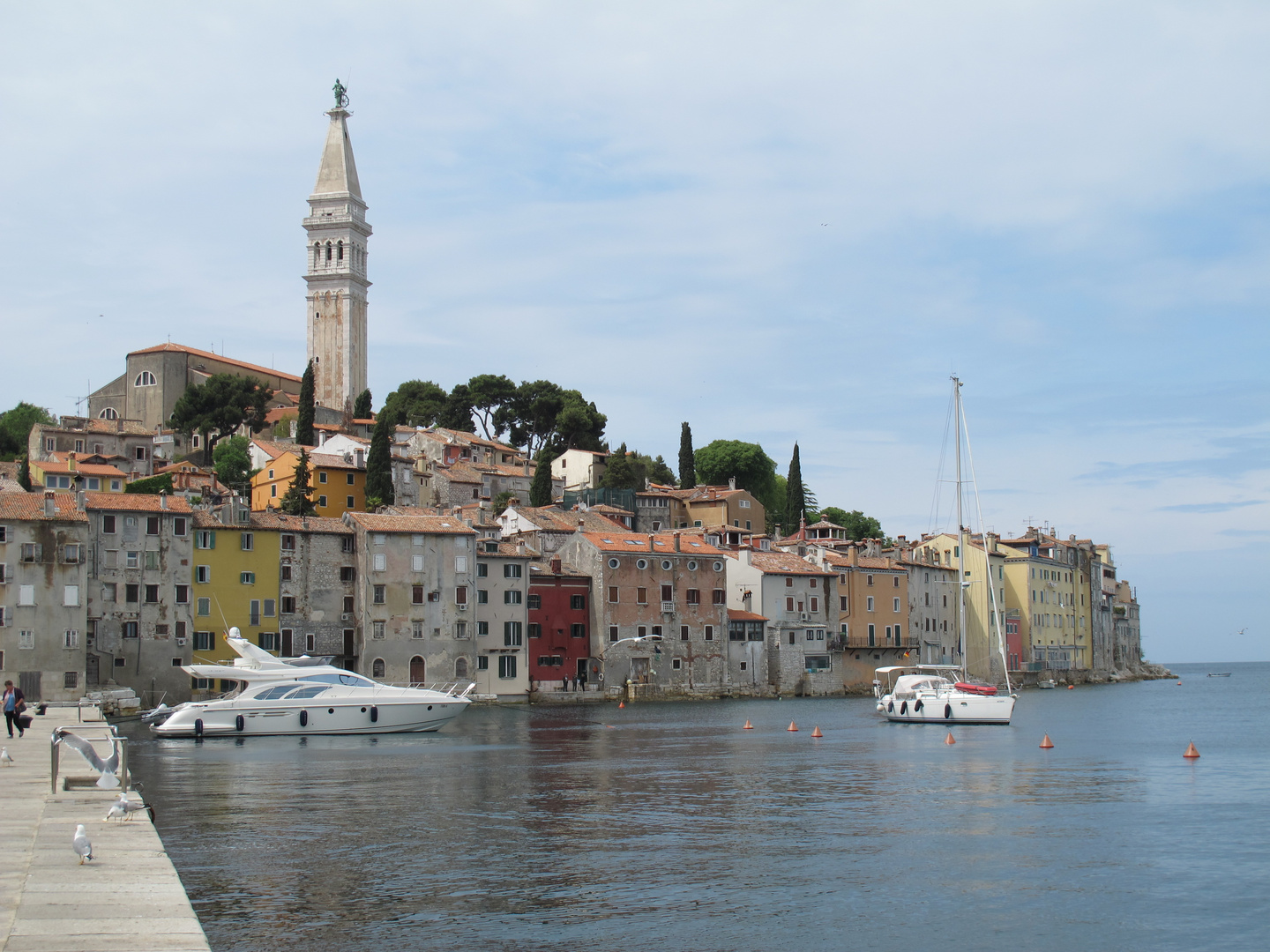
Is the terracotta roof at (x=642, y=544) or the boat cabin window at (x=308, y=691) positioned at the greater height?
the terracotta roof at (x=642, y=544)

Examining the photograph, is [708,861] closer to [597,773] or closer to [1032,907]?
[1032,907]

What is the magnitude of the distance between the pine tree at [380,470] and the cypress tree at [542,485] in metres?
11.5

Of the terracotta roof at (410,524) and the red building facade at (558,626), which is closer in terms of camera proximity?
the terracotta roof at (410,524)

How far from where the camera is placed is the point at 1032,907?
64.7ft

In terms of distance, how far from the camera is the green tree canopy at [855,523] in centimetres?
12688

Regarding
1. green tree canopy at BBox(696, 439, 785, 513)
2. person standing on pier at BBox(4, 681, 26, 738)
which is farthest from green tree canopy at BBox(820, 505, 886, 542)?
person standing on pier at BBox(4, 681, 26, 738)

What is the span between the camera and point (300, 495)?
87125 mm

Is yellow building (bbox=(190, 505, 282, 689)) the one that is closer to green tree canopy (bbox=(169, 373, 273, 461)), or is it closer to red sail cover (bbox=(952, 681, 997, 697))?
red sail cover (bbox=(952, 681, 997, 697))

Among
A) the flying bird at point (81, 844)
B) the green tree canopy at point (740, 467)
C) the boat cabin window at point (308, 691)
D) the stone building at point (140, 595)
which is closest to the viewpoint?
the flying bird at point (81, 844)

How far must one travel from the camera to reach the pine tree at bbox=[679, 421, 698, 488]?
120 meters

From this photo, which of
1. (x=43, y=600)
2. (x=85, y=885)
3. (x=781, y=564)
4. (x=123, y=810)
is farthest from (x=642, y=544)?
(x=85, y=885)

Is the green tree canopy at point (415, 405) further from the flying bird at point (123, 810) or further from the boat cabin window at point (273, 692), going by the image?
the flying bird at point (123, 810)

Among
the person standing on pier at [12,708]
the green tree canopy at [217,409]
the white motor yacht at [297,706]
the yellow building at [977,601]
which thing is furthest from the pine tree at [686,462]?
the person standing on pier at [12,708]

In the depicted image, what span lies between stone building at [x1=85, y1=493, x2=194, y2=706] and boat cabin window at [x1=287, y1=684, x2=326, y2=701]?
16833 mm
